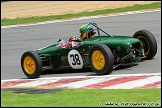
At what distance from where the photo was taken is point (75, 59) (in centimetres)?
1239

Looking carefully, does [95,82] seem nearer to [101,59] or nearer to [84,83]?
[84,83]

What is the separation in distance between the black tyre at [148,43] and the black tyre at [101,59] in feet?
5.60

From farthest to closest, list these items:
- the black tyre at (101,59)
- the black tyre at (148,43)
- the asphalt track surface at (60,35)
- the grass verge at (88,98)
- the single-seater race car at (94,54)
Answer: the black tyre at (148,43)
the asphalt track surface at (60,35)
the single-seater race car at (94,54)
the black tyre at (101,59)
the grass verge at (88,98)

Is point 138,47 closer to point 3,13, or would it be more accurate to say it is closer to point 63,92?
point 63,92

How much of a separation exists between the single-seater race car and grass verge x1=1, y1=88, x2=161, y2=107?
201 cm

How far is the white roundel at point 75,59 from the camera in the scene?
12367 millimetres

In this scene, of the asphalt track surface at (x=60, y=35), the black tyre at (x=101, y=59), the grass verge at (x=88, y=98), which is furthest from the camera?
the asphalt track surface at (x=60, y=35)

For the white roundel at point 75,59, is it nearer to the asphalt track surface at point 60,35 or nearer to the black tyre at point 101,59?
the asphalt track surface at point 60,35

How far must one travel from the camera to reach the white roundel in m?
12.4

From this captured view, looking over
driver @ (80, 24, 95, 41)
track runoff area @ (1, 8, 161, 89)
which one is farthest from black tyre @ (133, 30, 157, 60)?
track runoff area @ (1, 8, 161, 89)

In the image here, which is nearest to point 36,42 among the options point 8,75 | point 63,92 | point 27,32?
point 27,32

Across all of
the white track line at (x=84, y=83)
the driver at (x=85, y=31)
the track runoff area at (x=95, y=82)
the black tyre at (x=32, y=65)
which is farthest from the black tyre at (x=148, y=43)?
the black tyre at (x=32, y=65)

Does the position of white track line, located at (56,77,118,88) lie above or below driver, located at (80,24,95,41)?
below

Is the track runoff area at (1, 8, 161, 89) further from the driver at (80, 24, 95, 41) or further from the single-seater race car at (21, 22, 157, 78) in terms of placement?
the driver at (80, 24, 95, 41)
